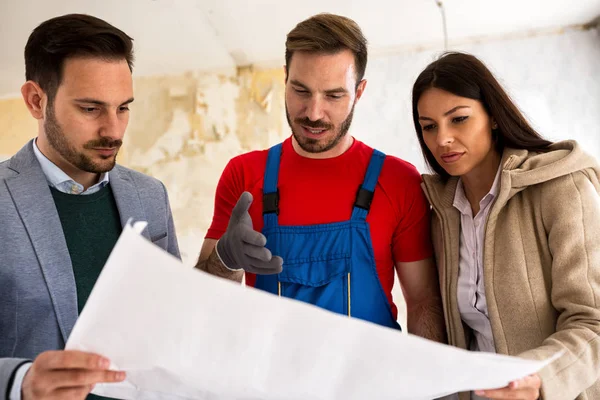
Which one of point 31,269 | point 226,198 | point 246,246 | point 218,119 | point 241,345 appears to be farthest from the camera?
point 218,119

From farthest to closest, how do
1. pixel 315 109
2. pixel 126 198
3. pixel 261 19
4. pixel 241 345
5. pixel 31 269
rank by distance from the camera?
pixel 261 19
pixel 315 109
pixel 126 198
pixel 31 269
pixel 241 345

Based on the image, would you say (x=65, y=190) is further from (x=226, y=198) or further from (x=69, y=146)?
(x=226, y=198)

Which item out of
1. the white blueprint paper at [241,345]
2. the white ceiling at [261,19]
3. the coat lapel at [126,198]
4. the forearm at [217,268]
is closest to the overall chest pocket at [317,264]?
the forearm at [217,268]

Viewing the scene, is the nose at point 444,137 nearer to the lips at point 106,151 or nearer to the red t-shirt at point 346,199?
the red t-shirt at point 346,199

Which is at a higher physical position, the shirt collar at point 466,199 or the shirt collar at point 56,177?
the shirt collar at point 56,177

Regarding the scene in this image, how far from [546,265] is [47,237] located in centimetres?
109

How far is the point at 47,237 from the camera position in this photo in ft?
4.10

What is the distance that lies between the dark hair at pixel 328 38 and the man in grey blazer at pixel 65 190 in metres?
0.45

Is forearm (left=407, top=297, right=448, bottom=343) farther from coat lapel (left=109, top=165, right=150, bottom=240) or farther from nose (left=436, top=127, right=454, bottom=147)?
coat lapel (left=109, top=165, right=150, bottom=240)

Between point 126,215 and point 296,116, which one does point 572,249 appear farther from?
point 126,215

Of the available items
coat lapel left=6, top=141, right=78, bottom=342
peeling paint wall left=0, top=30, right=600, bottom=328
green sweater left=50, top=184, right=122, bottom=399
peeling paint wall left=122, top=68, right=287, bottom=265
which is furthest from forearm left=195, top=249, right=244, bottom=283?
peeling paint wall left=122, top=68, right=287, bottom=265

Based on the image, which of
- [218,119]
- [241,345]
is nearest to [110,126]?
[241,345]

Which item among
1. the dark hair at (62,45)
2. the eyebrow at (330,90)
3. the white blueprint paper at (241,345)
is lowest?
the white blueprint paper at (241,345)

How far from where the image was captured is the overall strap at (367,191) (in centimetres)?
156
